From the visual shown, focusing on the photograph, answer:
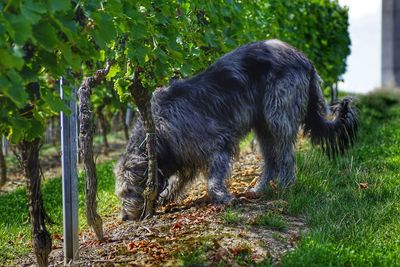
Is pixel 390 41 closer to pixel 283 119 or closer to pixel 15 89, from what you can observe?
pixel 283 119

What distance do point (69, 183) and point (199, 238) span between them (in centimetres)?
115

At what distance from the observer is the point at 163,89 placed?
7.57 meters

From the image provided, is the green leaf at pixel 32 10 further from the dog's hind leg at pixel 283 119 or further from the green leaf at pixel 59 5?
the dog's hind leg at pixel 283 119

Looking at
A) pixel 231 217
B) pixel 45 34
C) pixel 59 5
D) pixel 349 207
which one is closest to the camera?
pixel 59 5

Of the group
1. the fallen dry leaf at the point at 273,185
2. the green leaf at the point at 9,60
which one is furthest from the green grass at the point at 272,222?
the green leaf at the point at 9,60

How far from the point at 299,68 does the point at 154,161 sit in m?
1.99

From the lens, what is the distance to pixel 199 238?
577 cm

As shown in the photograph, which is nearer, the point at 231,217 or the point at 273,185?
the point at 231,217

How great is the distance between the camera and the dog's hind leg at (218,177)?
7141 millimetres

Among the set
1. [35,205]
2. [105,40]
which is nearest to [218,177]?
[35,205]

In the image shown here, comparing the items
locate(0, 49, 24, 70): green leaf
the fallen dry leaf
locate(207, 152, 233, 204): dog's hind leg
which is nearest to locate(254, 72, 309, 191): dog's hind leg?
the fallen dry leaf

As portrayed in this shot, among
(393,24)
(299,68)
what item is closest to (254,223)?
(299,68)

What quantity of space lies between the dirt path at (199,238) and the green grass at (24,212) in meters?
0.42

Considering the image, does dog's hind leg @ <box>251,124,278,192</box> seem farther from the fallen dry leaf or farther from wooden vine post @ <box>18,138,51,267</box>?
wooden vine post @ <box>18,138,51,267</box>
